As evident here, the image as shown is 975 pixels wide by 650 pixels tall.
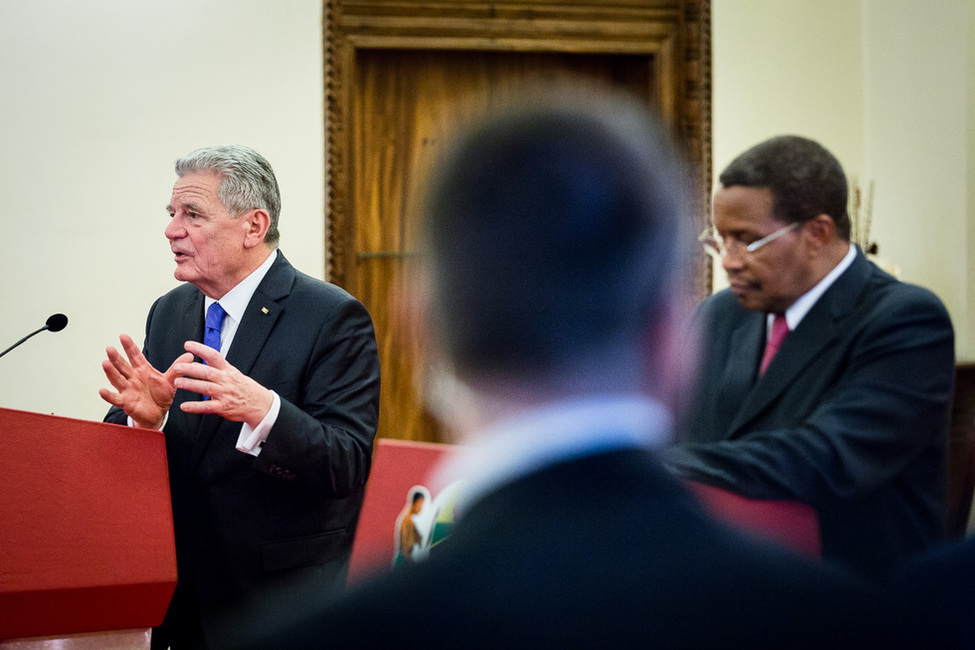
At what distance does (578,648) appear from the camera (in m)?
0.47

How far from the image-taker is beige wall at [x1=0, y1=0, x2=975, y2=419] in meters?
3.98

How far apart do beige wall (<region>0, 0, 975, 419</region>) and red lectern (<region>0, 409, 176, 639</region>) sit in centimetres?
276

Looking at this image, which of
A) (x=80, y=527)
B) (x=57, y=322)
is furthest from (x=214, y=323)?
(x=80, y=527)

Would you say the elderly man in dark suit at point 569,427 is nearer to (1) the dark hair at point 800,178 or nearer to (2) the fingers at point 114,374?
(1) the dark hair at point 800,178

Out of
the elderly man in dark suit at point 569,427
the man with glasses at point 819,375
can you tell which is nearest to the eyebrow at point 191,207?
the man with glasses at point 819,375

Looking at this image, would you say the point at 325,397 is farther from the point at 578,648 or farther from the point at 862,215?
the point at 862,215

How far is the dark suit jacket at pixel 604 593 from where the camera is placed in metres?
0.46

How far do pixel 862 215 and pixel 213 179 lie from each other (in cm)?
342

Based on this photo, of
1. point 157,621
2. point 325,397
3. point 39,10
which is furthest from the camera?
point 39,10

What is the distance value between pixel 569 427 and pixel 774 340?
50.2 inches

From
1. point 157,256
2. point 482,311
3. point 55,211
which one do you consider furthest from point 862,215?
point 482,311

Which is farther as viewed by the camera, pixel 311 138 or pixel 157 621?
pixel 311 138

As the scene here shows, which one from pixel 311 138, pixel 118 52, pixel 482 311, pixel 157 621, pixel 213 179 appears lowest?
pixel 157 621

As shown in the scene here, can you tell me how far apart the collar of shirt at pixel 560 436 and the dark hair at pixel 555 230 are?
1.2 inches
